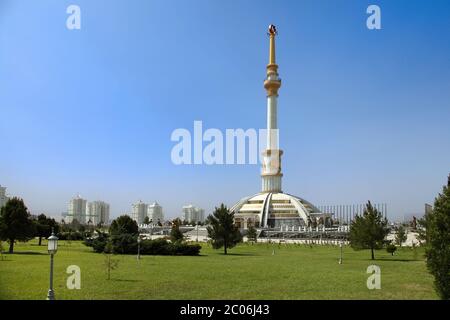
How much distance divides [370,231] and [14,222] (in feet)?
96.8

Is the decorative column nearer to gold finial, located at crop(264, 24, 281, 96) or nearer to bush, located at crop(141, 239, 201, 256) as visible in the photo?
gold finial, located at crop(264, 24, 281, 96)

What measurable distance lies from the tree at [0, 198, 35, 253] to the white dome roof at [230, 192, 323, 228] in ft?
190

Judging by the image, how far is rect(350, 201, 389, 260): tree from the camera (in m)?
32.8

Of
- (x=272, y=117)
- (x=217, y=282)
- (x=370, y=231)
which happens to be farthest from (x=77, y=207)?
(x=217, y=282)

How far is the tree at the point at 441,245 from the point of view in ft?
46.9

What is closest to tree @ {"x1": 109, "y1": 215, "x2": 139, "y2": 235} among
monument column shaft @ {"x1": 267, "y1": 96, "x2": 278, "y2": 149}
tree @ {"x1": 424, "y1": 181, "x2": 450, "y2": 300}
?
tree @ {"x1": 424, "y1": 181, "x2": 450, "y2": 300}

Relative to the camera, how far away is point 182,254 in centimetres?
3497

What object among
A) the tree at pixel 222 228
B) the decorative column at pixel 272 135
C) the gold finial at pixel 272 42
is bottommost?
the tree at pixel 222 228

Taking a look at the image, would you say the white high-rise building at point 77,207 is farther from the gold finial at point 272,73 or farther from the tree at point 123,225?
the tree at point 123,225

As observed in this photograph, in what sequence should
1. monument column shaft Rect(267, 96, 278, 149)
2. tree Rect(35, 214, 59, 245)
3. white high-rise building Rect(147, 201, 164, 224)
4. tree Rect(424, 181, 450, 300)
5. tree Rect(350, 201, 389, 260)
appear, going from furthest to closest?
1. white high-rise building Rect(147, 201, 164, 224)
2. monument column shaft Rect(267, 96, 278, 149)
3. tree Rect(35, 214, 59, 245)
4. tree Rect(350, 201, 389, 260)
5. tree Rect(424, 181, 450, 300)

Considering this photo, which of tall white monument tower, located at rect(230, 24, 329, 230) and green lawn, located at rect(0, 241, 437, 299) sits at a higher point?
tall white monument tower, located at rect(230, 24, 329, 230)

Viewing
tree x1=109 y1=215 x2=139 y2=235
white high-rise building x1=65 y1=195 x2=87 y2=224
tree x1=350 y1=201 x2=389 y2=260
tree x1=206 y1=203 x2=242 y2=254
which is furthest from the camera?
white high-rise building x1=65 y1=195 x2=87 y2=224

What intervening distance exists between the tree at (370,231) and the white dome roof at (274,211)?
54707mm

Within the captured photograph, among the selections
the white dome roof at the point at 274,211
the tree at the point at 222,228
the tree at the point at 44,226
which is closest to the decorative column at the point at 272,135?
the white dome roof at the point at 274,211
